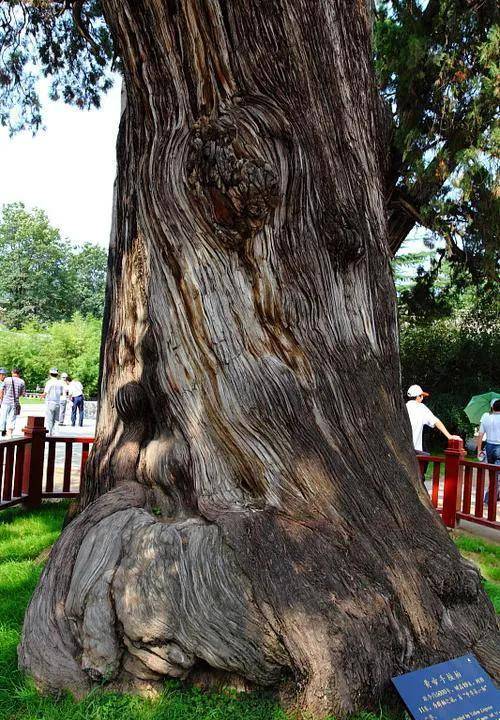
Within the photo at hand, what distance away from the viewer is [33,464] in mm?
7684

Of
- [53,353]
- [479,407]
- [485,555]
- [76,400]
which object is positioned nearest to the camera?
[485,555]

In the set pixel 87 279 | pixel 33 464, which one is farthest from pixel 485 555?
pixel 87 279

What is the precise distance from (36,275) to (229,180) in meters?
66.0

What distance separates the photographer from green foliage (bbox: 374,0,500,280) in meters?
9.02

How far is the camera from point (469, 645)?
10.8 ft

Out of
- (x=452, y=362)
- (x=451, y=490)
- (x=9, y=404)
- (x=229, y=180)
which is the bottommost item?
(x=451, y=490)

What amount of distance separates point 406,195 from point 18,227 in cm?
6462

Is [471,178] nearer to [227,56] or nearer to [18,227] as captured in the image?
[227,56]

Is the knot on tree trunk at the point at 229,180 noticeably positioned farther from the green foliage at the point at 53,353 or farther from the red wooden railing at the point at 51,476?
the green foliage at the point at 53,353

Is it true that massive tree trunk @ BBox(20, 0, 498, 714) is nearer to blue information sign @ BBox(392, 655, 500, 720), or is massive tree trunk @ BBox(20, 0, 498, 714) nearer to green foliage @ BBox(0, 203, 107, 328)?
blue information sign @ BBox(392, 655, 500, 720)

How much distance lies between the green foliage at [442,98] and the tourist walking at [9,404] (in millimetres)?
9207

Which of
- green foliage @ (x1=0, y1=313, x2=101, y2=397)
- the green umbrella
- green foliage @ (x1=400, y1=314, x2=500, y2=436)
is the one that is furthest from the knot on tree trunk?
green foliage @ (x1=0, y1=313, x2=101, y2=397)

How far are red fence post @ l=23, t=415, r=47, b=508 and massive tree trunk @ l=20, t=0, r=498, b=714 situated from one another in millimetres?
4233

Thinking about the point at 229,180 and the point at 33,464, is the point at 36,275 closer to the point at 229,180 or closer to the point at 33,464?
the point at 33,464
